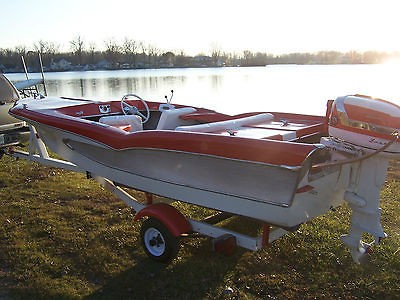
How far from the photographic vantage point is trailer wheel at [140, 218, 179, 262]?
12.0 ft

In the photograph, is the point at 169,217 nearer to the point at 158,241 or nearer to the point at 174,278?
the point at 158,241

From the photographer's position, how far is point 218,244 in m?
3.32

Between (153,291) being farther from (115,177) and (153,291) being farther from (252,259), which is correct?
(115,177)

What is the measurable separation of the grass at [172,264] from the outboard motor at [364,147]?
1.49ft

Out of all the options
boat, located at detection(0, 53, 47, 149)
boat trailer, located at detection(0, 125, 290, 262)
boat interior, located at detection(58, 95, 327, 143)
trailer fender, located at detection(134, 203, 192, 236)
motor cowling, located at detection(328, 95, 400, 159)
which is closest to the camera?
motor cowling, located at detection(328, 95, 400, 159)

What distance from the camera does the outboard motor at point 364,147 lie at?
288cm

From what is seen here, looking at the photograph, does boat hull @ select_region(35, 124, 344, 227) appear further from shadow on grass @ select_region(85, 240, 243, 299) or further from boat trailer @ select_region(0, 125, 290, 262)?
shadow on grass @ select_region(85, 240, 243, 299)

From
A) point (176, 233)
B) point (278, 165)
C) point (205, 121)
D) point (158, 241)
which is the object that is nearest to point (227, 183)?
point (278, 165)

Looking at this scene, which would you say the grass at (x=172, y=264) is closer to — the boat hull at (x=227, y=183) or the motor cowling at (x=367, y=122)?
the boat hull at (x=227, y=183)

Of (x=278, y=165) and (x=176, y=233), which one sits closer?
(x=278, y=165)

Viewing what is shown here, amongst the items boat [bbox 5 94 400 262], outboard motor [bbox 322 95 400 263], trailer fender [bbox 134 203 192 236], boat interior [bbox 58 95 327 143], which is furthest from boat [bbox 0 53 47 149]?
outboard motor [bbox 322 95 400 263]

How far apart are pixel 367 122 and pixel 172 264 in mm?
2053

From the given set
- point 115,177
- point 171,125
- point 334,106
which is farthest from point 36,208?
point 334,106

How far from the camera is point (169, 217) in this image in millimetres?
3664
